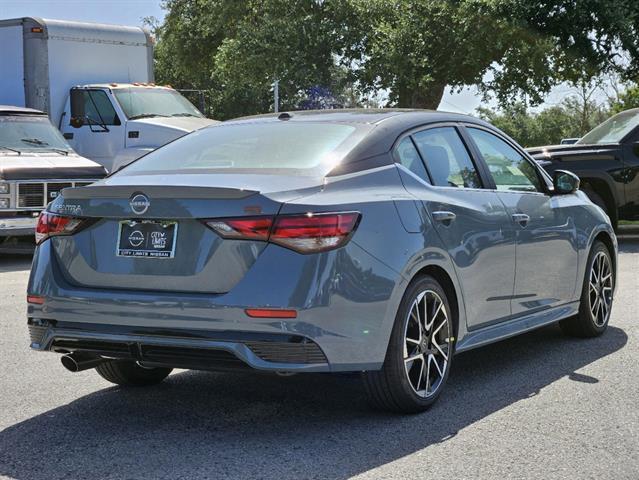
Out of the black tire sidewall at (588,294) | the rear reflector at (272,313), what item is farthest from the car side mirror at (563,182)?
the rear reflector at (272,313)

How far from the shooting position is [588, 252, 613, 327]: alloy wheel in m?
7.98

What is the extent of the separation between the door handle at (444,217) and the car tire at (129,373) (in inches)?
73.6

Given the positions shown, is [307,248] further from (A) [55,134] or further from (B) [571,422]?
(A) [55,134]

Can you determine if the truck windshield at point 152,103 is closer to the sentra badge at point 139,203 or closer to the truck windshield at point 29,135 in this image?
the truck windshield at point 29,135

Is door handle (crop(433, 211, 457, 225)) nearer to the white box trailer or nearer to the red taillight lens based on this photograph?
the red taillight lens

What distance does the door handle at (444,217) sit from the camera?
19.3 ft

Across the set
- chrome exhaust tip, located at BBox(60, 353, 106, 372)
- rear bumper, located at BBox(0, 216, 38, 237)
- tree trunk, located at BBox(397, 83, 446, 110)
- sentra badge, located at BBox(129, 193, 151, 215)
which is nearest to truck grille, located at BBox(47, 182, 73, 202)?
rear bumper, located at BBox(0, 216, 38, 237)

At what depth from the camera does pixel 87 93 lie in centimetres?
1877

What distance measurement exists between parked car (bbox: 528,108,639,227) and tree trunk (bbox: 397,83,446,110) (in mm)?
13441

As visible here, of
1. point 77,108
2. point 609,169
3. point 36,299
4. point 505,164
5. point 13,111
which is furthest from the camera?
point 77,108

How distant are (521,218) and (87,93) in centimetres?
Answer: 1319

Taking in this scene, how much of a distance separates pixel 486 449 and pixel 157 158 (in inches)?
96.8

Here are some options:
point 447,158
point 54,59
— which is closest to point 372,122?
point 447,158

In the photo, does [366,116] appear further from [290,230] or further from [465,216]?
[290,230]
